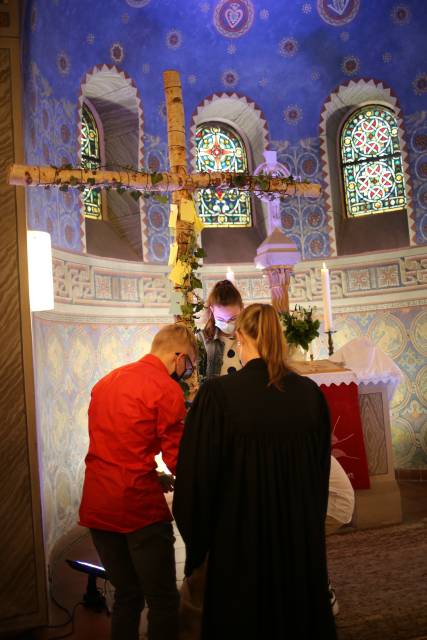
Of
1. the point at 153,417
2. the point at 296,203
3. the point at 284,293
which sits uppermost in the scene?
the point at 296,203

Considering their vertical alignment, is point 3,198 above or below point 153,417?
above

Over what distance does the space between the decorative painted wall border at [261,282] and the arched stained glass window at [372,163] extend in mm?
845

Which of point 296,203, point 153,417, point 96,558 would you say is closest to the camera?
point 153,417

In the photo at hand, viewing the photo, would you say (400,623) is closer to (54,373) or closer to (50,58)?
(54,373)

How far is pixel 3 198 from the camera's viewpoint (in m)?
4.06

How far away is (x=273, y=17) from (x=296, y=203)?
2348 mm

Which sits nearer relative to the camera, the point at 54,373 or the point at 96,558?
the point at 96,558

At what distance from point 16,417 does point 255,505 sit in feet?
6.57

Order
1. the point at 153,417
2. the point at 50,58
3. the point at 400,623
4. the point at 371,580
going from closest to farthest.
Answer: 1. the point at 153,417
2. the point at 400,623
3. the point at 371,580
4. the point at 50,58

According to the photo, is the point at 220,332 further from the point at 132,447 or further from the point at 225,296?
the point at 132,447

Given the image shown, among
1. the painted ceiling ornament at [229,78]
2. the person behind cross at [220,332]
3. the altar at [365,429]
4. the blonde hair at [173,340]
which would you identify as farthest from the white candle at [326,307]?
the painted ceiling ornament at [229,78]

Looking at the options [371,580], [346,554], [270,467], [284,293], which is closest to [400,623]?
[371,580]

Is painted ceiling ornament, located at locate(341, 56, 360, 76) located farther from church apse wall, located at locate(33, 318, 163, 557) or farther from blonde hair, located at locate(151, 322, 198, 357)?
blonde hair, located at locate(151, 322, 198, 357)

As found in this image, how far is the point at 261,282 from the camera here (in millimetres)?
9117
